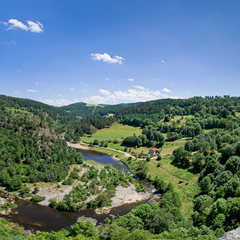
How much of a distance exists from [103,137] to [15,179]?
10765 cm

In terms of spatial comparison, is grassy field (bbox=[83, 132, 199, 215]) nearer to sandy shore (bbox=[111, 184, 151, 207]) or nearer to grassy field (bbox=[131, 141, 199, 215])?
grassy field (bbox=[131, 141, 199, 215])

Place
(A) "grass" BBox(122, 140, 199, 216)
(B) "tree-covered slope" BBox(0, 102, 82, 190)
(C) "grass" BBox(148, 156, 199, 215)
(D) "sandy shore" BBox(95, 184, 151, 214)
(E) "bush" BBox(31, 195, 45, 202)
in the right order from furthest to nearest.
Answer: (B) "tree-covered slope" BBox(0, 102, 82, 190) < (A) "grass" BBox(122, 140, 199, 216) < (C) "grass" BBox(148, 156, 199, 215) < (E) "bush" BBox(31, 195, 45, 202) < (D) "sandy shore" BBox(95, 184, 151, 214)

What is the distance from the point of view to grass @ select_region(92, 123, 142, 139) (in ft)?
553

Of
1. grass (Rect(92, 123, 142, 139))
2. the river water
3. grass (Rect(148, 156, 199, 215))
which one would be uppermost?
grass (Rect(92, 123, 142, 139))

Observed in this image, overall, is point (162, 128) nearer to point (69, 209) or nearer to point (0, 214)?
point (69, 209)

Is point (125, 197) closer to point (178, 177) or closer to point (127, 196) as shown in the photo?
point (127, 196)

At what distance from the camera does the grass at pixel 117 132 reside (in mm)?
168625

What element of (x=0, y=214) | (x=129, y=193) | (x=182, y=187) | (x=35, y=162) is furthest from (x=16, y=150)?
A: (x=182, y=187)

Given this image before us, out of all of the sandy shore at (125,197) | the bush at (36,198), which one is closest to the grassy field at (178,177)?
the sandy shore at (125,197)

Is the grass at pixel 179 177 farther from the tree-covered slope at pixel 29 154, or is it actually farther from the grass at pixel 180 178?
the tree-covered slope at pixel 29 154

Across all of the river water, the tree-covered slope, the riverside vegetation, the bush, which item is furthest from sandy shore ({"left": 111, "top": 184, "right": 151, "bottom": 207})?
the tree-covered slope

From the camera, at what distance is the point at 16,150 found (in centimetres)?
7775

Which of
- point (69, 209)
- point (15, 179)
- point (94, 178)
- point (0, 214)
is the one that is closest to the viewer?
point (0, 214)

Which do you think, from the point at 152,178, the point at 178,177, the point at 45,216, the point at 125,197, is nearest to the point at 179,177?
the point at 178,177
